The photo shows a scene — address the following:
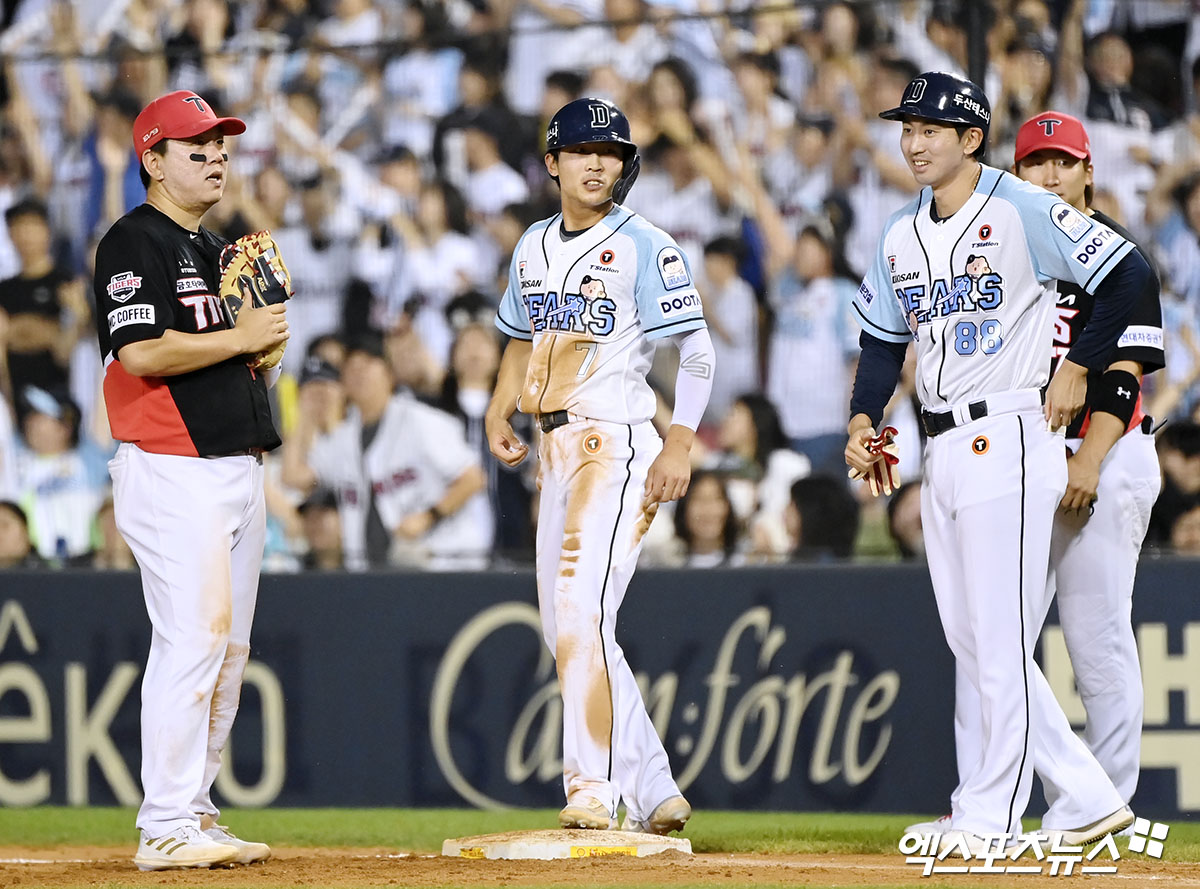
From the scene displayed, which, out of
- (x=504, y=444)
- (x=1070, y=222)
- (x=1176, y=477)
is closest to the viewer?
(x=1070, y=222)

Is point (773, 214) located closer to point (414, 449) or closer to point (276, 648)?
point (414, 449)

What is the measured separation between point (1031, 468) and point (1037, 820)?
2.66 metres

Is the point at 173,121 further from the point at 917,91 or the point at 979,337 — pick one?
the point at 979,337

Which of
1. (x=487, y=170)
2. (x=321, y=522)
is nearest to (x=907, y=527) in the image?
(x=321, y=522)

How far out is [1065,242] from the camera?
529 cm

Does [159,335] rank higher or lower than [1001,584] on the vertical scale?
higher

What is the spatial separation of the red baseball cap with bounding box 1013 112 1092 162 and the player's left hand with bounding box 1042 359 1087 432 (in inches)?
48.9

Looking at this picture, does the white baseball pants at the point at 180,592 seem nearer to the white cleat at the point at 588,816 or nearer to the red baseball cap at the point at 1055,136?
the white cleat at the point at 588,816

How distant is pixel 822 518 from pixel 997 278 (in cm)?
308

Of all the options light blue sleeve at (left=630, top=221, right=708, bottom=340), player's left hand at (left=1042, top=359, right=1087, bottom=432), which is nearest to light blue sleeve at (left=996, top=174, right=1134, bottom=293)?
player's left hand at (left=1042, top=359, right=1087, bottom=432)

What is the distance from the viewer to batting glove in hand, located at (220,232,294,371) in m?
5.49

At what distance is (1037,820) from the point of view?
7.33 metres

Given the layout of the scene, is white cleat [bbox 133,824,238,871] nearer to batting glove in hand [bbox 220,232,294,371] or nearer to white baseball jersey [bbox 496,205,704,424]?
batting glove in hand [bbox 220,232,294,371]

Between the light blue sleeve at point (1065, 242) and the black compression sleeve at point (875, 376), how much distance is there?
Answer: 0.66 m
